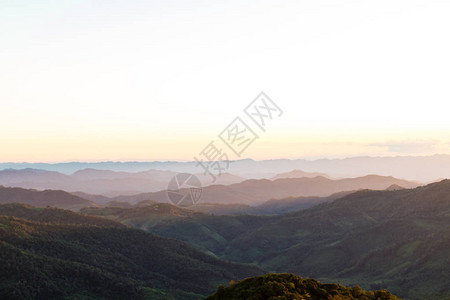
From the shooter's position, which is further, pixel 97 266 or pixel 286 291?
pixel 97 266

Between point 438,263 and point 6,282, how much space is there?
511 ft

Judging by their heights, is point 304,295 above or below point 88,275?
above

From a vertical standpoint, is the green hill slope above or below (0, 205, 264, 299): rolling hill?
above

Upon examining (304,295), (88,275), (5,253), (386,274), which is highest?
(304,295)

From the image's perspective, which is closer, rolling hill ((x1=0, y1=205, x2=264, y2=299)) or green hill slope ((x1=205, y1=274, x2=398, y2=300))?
green hill slope ((x1=205, y1=274, x2=398, y2=300))

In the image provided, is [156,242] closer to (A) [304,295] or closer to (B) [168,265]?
(B) [168,265]

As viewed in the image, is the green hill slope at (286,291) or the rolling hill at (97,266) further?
the rolling hill at (97,266)

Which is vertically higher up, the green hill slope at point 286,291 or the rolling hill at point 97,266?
the green hill slope at point 286,291

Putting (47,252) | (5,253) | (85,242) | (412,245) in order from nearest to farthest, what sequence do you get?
(5,253), (47,252), (85,242), (412,245)

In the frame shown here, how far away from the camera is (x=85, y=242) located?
170 metres

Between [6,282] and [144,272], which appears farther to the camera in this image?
[144,272]

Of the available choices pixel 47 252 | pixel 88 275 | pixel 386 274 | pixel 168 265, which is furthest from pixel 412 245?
pixel 47 252

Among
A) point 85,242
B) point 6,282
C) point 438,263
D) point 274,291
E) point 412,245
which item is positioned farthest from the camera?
point 412,245

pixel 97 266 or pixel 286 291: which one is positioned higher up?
pixel 286 291
